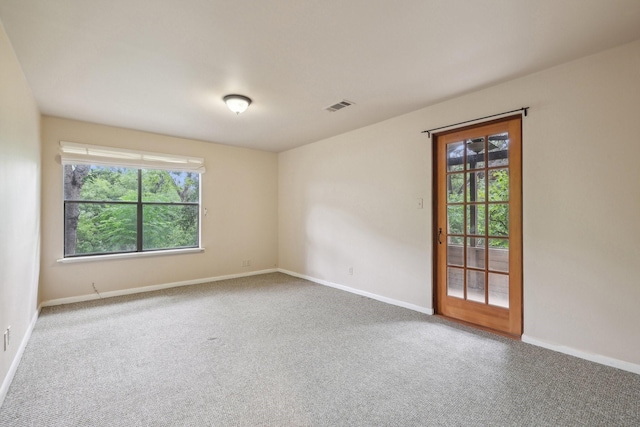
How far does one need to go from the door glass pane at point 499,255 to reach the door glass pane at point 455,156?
0.91 metres

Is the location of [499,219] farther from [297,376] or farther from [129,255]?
[129,255]

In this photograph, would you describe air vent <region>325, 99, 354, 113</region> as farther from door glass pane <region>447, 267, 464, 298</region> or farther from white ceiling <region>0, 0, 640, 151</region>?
door glass pane <region>447, 267, 464, 298</region>

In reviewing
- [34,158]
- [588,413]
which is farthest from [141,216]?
[588,413]

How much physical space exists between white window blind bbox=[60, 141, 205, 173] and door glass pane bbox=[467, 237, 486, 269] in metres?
4.28

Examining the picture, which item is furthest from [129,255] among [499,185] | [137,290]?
[499,185]

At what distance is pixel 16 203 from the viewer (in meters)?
2.52

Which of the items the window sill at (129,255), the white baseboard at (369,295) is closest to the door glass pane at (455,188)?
the white baseboard at (369,295)

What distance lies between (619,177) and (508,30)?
1.47 metres

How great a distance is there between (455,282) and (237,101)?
10.5 feet

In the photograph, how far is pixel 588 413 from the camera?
6.07 ft

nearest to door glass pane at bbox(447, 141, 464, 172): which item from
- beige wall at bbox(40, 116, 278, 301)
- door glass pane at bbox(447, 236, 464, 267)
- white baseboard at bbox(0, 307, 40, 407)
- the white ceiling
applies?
the white ceiling

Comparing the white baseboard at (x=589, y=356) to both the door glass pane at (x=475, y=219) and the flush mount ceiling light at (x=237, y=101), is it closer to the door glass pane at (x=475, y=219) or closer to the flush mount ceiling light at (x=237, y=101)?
the door glass pane at (x=475, y=219)

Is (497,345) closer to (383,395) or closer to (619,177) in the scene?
(383,395)

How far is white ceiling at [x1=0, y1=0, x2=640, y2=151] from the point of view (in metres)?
1.96
